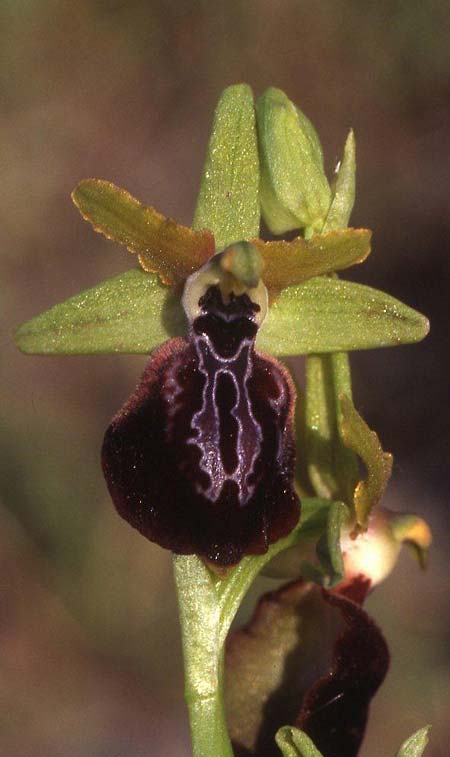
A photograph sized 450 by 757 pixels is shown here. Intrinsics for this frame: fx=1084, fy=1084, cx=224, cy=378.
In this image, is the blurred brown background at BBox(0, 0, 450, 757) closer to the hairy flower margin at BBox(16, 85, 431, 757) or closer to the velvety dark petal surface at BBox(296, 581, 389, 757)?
the hairy flower margin at BBox(16, 85, 431, 757)

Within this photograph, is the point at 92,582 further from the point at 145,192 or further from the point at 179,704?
the point at 145,192

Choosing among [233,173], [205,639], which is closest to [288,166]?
[233,173]

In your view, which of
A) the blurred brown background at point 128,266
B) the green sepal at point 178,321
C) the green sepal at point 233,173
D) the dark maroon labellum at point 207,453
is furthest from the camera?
the blurred brown background at point 128,266

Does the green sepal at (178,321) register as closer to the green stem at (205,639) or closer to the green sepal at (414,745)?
the green stem at (205,639)

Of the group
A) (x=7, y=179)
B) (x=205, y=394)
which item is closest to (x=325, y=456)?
(x=205, y=394)

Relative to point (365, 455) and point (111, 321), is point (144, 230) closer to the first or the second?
point (111, 321)

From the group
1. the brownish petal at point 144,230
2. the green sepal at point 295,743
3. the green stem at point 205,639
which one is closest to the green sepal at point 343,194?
the brownish petal at point 144,230
